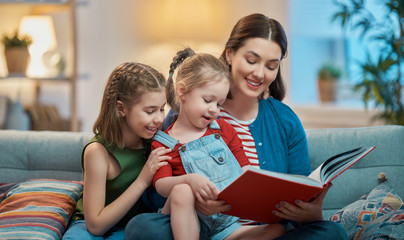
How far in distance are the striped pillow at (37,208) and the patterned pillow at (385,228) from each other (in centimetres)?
107

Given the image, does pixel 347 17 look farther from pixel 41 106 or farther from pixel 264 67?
pixel 41 106

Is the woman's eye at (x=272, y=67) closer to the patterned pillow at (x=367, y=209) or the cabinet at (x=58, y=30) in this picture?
the patterned pillow at (x=367, y=209)

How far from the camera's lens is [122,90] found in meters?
1.82

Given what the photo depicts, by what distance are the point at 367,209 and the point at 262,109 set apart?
546 millimetres

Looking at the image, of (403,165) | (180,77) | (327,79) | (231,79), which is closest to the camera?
(180,77)

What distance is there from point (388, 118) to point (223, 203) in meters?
2.27

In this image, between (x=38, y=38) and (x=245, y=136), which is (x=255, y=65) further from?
(x=38, y=38)

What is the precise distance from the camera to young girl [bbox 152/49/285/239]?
1712mm

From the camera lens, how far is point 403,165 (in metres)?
2.20

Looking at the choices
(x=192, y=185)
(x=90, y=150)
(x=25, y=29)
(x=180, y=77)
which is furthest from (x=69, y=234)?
(x=25, y=29)

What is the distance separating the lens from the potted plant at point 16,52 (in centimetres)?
384

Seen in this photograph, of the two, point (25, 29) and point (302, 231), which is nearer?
point (302, 231)

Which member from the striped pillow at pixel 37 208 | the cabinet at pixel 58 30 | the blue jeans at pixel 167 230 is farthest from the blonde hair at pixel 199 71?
the cabinet at pixel 58 30

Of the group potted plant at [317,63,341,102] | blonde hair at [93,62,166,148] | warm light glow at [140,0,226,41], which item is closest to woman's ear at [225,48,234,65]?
blonde hair at [93,62,166,148]
